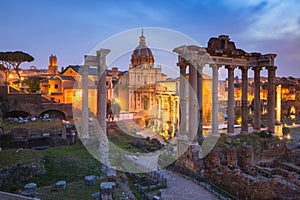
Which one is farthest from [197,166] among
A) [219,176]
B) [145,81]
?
[145,81]

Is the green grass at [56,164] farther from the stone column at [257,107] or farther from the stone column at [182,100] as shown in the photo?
the stone column at [257,107]

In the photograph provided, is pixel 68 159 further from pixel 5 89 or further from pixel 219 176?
pixel 5 89

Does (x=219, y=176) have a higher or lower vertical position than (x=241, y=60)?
lower

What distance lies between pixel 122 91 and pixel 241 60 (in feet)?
112

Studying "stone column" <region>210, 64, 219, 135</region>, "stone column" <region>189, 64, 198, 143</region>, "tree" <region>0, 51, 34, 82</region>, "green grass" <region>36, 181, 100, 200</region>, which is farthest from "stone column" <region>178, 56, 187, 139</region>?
"tree" <region>0, 51, 34, 82</region>

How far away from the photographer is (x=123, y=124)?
3378 cm

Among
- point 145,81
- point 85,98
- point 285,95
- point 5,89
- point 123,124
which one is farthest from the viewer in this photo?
point 285,95

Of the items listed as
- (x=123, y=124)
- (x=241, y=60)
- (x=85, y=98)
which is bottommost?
(x=123, y=124)

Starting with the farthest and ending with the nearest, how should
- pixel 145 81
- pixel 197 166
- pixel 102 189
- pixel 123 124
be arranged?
pixel 145 81 → pixel 123 124 → pixel 197 166 → pixel 102 189

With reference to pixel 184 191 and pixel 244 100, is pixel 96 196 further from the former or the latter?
pixel 244 100

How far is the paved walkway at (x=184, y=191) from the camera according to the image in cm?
950

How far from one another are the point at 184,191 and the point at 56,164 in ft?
21.1

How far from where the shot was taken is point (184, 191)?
33.1 ft

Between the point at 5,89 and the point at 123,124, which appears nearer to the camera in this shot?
the point at 5,89
